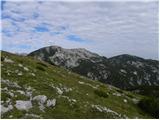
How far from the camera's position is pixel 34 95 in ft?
79.3

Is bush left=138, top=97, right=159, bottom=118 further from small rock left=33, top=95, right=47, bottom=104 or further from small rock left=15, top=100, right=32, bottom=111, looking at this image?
small rock left=15, top=100, right=32, bottom=111

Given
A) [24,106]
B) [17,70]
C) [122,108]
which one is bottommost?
[122,108]

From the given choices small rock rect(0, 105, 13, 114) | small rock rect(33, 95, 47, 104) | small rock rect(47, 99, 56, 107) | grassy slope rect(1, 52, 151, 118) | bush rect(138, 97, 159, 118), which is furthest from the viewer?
bush rect(138, 97, 159, 118)

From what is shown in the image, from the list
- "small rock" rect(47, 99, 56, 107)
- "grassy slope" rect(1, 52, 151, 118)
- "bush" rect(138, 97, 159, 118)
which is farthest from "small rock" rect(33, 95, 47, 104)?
"bush" rect(138, 97, 159, 118)

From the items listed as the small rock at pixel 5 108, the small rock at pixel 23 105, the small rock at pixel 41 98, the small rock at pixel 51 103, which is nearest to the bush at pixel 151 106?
the small rock at pixel 51 103

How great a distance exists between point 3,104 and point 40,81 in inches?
269

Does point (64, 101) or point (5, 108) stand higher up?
point (5, 108)

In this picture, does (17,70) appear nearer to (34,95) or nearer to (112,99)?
(34,95)

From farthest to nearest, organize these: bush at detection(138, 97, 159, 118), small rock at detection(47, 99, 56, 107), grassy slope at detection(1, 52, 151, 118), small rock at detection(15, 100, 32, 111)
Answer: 1. bush at detection(138, 97, 159, 118)
2. small rock at detection(47, 99, 56, 107)
3. grassy slope at detection(1, 52, 151, 118)
4. small rock at detection(15, 100, 32, 111)

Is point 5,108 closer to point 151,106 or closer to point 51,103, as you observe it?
point 51,103

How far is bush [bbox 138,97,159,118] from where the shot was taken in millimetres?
29825

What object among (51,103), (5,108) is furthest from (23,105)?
(51,103)

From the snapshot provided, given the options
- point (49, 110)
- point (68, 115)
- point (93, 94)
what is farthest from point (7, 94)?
point (93, 94)

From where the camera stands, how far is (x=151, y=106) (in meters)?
30.6
